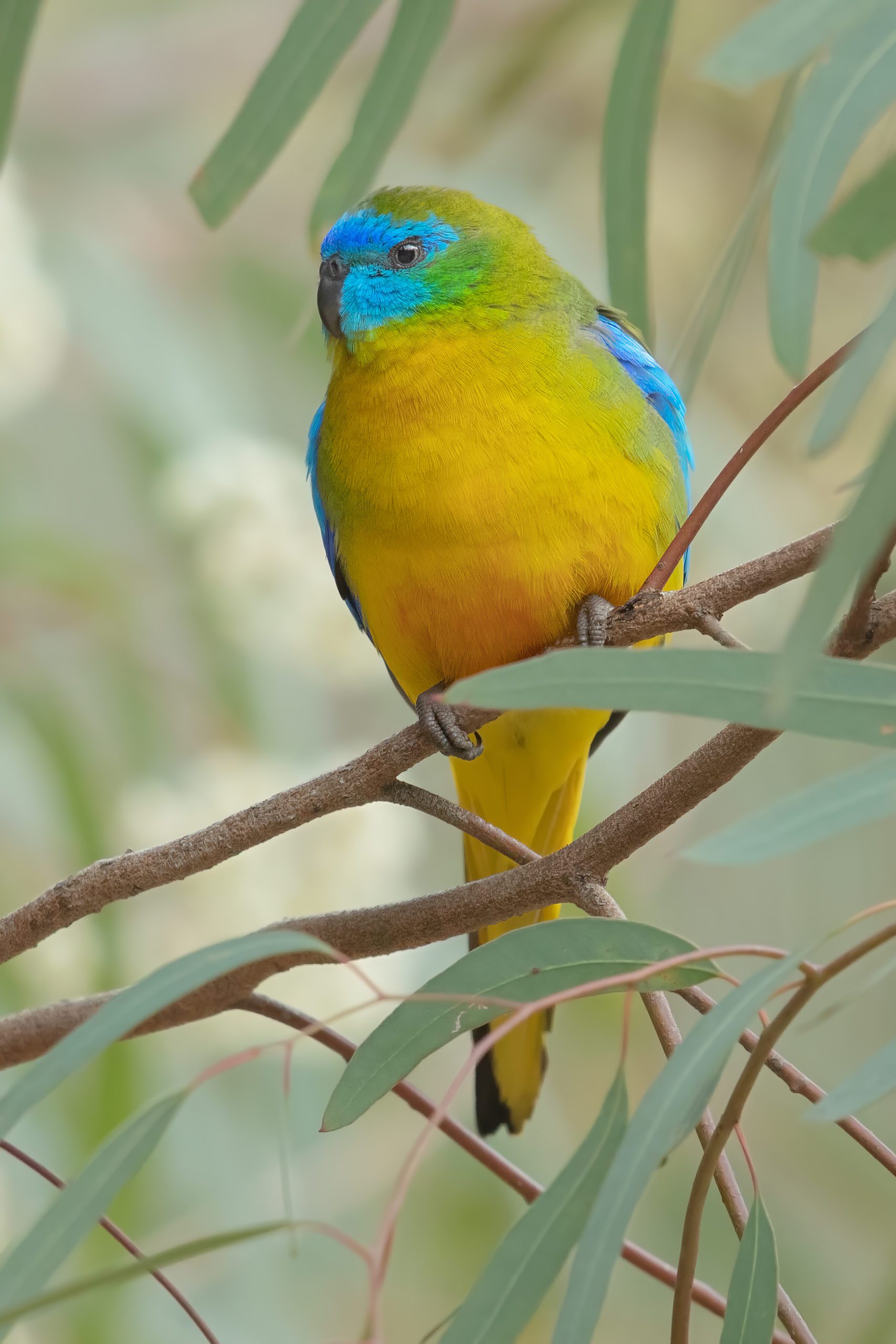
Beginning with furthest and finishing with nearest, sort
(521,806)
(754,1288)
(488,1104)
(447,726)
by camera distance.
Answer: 1. (521,806)
2. (488,1104)
3. (447,726)
4. (754,1288)

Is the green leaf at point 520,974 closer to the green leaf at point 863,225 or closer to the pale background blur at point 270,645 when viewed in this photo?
the green leaf at point 863,225

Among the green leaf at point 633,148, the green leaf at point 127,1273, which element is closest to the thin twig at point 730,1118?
the green leaf at point 127,1273

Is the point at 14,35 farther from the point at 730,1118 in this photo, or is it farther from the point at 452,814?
the point at 730,1118

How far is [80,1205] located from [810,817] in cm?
52

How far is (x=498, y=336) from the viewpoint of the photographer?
1.84 meters

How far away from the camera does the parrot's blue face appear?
191 cm

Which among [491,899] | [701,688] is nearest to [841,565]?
[701,688]

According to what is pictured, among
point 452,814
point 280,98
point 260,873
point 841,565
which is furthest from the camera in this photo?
point 260,873

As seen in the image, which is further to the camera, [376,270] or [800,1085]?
[376,270]

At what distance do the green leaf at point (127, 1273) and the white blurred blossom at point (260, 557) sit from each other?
198 centimetres

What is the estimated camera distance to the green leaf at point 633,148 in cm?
109

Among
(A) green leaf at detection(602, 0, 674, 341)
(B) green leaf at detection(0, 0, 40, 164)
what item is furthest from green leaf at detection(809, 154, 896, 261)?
(B) green leaf at detection(0, 0, 40, 164)

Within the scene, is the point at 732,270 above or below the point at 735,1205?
above

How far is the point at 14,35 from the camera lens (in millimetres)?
1035
